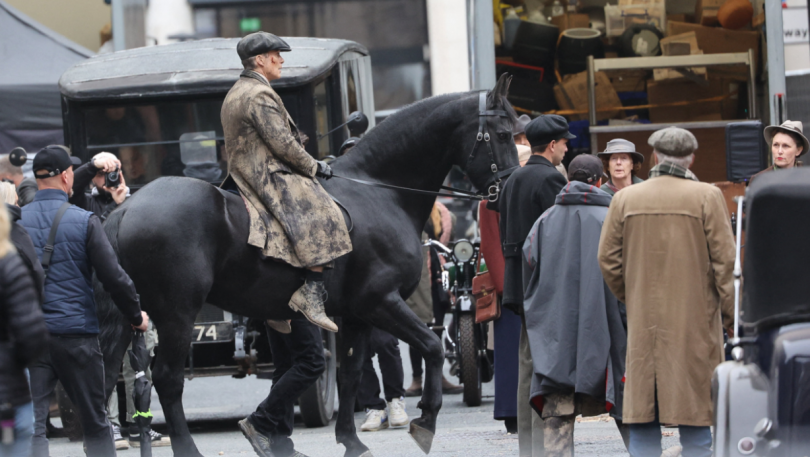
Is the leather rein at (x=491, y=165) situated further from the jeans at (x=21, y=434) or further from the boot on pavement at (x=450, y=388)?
the boot on pavement at (x=450, y=388)

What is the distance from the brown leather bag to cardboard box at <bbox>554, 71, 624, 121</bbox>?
636cm

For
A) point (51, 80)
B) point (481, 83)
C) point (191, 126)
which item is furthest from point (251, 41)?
point (51, 80)

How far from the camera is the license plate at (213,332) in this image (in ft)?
27.7

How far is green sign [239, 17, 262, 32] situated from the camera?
20141 mm

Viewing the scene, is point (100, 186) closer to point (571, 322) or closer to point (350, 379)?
point (350, 379)

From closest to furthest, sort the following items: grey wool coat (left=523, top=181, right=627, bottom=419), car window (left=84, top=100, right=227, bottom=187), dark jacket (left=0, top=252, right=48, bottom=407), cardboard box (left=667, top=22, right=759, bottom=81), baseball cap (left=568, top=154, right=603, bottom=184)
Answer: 1. dark jacket (left=0, top=252, right=48, bottom=407)
2. grey wool coat (left=523, top=181, right=627, bottom=419)
3. baseball cap (left=568, top=154, right=603, bottom=184)
4. car window (left=84, top=100, right=227, bottom=187)
5. cardboard box (left=667, top=22, right=759, bottom=81)

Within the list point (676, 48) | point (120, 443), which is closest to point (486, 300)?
point (120, 443)

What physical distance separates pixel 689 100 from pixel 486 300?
23.5ft

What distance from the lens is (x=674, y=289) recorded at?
16.7ft

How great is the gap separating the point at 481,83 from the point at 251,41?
16.3 feet

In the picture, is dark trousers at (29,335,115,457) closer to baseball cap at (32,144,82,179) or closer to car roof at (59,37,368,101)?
baseball cap at (32,144,82,179)

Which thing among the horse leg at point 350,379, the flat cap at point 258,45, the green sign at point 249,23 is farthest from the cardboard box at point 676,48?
the green sign at point 249,23

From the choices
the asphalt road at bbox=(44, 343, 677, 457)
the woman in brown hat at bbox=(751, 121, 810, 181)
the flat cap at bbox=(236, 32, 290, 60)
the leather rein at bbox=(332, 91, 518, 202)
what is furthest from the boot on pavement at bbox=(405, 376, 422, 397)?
the flat cap at bbox=(236, 32, 290, 60)

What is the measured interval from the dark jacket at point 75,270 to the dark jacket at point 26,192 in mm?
2655
